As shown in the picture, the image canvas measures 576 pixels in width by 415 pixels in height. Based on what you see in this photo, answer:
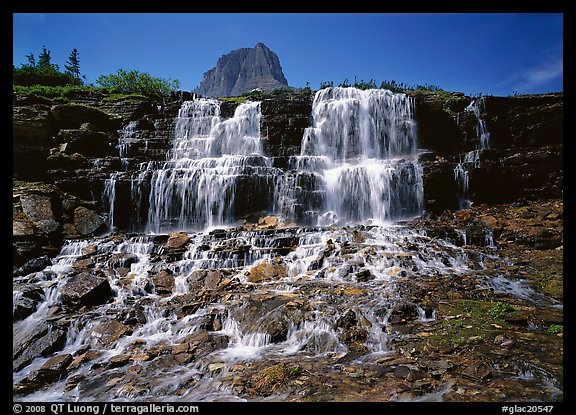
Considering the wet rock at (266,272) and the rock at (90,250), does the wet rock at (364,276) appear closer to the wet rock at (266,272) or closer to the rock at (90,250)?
the wet rock at (266,272)

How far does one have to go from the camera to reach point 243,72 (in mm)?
177375

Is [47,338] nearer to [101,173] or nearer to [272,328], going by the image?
[272,328]

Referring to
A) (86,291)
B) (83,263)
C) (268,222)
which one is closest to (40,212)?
(83,263)

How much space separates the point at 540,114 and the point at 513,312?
2316 cm

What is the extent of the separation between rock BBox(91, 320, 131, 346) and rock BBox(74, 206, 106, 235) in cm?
1260

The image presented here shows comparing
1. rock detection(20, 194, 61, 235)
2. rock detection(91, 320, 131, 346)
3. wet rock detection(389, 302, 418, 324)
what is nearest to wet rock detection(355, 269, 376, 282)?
wet rock detection(389, 302, 418, 324)

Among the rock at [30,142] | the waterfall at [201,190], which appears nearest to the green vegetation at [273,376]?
the waterfall at [201,190]

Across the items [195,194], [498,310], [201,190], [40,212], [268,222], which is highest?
[201,190]

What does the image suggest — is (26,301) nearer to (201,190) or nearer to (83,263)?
(83,263)

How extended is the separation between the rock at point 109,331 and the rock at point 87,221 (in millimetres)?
12603

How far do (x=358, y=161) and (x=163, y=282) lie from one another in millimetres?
19353

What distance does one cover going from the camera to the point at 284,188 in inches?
852
